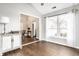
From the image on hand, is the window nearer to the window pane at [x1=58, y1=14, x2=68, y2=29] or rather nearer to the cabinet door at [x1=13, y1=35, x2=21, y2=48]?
the window pane at [x1=58, y1=14, x2=68, y2=29]

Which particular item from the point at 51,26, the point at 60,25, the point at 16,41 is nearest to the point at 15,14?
the point at 16,41

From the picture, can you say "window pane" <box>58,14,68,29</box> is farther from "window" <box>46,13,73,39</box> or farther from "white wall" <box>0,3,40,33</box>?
"white wall" <box>0,3,40,33</box>

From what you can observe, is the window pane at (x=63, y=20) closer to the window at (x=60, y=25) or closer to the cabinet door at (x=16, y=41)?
the window at (x=60, y=25)

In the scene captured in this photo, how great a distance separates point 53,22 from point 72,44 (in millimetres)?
691

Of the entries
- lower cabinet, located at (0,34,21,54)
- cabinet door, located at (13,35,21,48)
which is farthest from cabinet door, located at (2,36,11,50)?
cabinet door, located at (13,35,21,48)

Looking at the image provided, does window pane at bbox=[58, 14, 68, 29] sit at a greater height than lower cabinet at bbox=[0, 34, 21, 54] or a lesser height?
greater

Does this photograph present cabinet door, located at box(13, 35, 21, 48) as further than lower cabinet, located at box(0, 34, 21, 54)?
Yes

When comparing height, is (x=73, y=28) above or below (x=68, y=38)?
above

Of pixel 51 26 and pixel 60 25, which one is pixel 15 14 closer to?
pixel 51 26

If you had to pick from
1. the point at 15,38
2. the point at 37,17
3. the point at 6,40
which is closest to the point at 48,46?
the point at 37,17

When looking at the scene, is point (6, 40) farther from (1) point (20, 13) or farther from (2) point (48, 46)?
(2) point (48, 46)

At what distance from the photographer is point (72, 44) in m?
1.69

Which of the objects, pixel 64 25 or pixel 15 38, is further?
pixel 15 38

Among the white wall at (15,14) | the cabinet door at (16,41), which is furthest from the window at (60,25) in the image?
the cabinet door at (16,41)
